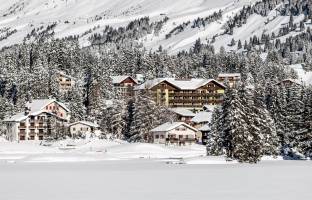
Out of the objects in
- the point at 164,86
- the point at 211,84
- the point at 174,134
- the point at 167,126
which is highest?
the point at 211,84

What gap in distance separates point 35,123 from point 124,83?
54045 millimetres

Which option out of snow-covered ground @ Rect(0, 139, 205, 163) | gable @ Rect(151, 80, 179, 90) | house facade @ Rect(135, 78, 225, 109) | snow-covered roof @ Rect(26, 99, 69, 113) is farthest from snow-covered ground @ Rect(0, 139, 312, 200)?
house facade @ Rect(135, 78, 225, 109)

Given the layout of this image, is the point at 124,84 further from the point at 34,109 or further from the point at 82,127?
the point at 82,127

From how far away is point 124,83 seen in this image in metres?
194

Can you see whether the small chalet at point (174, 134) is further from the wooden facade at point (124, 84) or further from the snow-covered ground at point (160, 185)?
the snow-covered ground at point (160, 185)

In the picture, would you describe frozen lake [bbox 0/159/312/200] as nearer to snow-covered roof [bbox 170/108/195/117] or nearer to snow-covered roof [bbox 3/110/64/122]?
snow-covered roof [bbox 3/110/64/122]

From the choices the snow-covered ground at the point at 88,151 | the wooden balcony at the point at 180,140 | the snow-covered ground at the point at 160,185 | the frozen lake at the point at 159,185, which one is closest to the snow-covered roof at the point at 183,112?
the wooden balcony at the point at 180,140

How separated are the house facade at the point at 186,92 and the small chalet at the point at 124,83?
5854mm

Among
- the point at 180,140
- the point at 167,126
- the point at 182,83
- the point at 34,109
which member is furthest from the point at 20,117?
the point at 182,83

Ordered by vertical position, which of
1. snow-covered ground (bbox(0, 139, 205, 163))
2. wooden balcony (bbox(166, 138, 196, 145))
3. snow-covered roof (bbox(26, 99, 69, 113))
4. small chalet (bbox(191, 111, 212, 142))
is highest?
snow-covered roof (bbox(26, 99, 69, 113))

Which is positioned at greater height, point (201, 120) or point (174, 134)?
point (201, 120)

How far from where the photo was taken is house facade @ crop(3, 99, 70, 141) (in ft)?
465

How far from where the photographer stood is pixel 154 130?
131125 millimetres

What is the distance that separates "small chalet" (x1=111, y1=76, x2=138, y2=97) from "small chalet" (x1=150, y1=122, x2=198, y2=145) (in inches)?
2006
